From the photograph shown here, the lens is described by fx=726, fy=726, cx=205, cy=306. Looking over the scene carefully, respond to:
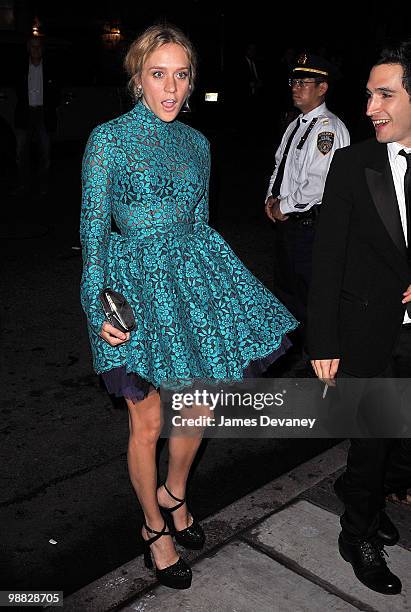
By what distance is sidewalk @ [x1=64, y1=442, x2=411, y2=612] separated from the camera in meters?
2.80

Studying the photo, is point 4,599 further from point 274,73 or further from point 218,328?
point 274,73

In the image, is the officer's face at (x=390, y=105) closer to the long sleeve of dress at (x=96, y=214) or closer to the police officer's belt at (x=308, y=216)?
the long sleeve of dress at (x=96, y=214)

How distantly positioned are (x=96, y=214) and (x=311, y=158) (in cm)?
236

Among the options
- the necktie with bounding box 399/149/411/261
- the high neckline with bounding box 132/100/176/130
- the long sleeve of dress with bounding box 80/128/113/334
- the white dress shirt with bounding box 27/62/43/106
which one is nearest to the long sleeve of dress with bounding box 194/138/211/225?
the high neckline with bounding box 132/100/176/130

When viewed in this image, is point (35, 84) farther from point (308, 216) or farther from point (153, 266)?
point (153, 266)

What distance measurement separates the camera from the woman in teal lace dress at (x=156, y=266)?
2666mm

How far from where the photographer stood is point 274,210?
16.1 feet

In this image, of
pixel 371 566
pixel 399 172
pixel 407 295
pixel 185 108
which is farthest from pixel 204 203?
pixel 371 566

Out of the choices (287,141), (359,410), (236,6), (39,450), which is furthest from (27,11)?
(359,410)

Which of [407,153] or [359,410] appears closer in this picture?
[407,153]

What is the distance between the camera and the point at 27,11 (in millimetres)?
17703

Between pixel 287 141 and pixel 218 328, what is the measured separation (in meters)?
2.42

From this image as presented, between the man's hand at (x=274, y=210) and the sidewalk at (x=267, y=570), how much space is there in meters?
1.99

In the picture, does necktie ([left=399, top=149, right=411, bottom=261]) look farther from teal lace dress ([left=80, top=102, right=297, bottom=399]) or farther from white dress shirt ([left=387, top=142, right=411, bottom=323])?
teal lace dress ([left=80, top=102, right=297, bottom=399])
